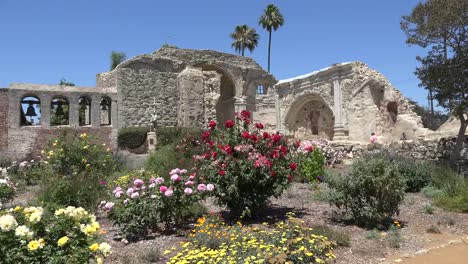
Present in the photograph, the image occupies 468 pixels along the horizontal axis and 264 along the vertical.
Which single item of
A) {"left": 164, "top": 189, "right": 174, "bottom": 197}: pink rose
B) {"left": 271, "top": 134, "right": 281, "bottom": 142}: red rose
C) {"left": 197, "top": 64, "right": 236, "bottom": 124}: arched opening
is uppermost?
{"left": 197, "top": 64, "right": 236, "bottom": 124}: arched opening

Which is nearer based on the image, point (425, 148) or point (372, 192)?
point (372, 192)

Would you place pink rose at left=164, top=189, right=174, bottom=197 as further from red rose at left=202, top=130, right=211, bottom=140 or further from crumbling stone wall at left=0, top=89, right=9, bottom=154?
Answer: crumbling stone wall at left=0, top=89, right=9, bottom=154

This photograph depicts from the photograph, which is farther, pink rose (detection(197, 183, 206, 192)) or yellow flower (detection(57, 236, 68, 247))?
pink rose (detection(197, 183, 206, 192))

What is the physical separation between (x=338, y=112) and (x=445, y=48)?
26.4 ft

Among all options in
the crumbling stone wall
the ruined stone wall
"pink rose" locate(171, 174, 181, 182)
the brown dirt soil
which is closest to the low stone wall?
the brown dirt soil

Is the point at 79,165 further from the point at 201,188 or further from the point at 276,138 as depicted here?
the point at 276,138

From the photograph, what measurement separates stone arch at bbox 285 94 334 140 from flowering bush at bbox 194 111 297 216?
48.7ft

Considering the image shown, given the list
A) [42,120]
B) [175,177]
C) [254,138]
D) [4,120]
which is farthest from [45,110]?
[254,138]

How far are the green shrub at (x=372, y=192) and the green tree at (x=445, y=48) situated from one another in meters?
6.40

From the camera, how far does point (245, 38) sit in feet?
128

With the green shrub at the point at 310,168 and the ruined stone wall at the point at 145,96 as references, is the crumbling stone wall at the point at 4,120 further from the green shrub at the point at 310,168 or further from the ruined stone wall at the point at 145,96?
the green shrub at the point at 310,168

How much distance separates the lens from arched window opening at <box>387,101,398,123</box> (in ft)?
58.0

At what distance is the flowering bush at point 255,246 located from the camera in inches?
154

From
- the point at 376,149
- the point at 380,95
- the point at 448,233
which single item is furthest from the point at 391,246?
the point at 380,95
